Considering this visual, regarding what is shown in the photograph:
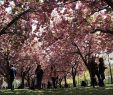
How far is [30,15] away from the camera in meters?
26.8

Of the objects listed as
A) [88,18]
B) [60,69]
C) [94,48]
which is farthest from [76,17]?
[60,69]

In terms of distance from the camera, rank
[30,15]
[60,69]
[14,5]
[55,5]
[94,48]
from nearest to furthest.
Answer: [55,5] < [14,5] < [30,15] < [94,48] < [60,69]

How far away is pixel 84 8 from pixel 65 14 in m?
1.65

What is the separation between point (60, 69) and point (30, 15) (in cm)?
4334

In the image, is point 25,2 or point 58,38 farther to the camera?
point 58,38

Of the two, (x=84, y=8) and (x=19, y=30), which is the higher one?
(x=84, y=8)

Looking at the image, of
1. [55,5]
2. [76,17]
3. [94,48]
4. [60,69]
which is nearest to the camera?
[55,5]

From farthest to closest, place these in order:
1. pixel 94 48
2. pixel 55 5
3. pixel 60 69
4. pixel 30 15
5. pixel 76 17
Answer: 1. pixel 60 69
2. pixel 94 48
3. pixel 76 17
4. pixel 30 15
5. pixel 55 5

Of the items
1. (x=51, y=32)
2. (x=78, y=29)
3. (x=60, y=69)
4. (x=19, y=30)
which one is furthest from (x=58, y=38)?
(x=60, y=69)

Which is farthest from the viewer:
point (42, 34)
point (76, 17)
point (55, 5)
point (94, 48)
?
point (94, 48)

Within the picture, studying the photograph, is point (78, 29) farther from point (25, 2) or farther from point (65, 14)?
point (25, 2)

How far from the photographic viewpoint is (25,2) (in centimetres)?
2250

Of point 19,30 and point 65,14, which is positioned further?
point 65,14

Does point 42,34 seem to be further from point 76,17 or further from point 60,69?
point 60,69
